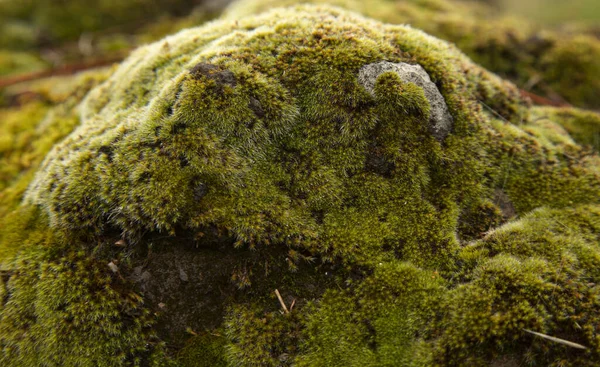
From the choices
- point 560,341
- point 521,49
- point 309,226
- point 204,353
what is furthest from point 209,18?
point 560,341

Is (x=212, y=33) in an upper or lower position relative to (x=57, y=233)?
upper

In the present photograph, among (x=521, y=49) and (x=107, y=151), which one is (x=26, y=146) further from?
(x=521, y=49)

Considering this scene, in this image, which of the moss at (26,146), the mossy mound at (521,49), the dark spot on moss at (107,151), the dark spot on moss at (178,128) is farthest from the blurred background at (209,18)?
the dark spot on moss at (107,151)

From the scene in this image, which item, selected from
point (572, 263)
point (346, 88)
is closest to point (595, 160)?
point (572, 263)

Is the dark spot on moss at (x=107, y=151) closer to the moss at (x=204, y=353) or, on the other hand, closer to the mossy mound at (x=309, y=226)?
the mossy mound at (x=309, y=226)

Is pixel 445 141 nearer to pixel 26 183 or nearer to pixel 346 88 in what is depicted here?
pixel 346 88

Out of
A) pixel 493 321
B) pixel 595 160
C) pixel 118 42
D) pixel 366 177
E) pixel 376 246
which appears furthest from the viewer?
pixel 118 42
